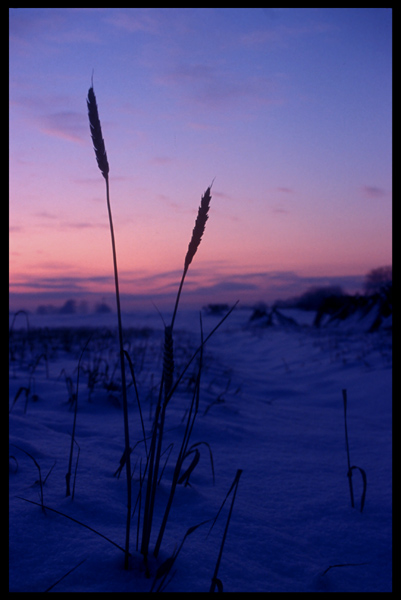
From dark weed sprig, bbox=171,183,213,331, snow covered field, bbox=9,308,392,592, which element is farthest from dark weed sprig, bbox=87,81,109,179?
snow covered field, bbox=9,308,392,592

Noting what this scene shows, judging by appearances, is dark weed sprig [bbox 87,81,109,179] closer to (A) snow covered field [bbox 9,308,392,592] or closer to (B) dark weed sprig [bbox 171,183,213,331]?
(B) dark weed sprig [bbox 171,183,213,331]

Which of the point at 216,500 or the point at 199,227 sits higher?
the point at 199,227

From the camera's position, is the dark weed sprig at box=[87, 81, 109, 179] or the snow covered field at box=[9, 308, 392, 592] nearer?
the dark weed sprig at box=[87, 81, 109, 179]

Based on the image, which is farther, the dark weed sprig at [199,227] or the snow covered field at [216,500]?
the snow covered field at [216,500]

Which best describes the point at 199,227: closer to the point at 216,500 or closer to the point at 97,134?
the point at 97,134

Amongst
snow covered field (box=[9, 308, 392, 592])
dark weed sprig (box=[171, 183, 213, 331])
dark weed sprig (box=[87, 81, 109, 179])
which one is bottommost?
snow covered field (box=[9, 308, 392, 592])

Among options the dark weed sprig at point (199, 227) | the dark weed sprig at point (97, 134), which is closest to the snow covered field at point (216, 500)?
the dark weed sprig at point (199, 227)

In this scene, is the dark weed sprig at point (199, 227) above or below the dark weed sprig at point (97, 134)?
below

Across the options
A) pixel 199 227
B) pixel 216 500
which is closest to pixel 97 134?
pixel 199 227

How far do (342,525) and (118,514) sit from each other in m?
0.83

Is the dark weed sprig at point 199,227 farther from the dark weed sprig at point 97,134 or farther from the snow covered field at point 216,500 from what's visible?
the snow covered field at point 216,500

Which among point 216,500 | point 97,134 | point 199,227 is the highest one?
point 97,134
